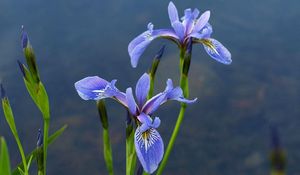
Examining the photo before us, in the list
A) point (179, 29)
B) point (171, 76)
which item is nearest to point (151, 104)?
point (179, 29)

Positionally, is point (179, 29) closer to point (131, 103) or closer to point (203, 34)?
point (203, 34)

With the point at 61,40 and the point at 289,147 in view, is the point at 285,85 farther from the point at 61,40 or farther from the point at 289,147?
the point at 61,40

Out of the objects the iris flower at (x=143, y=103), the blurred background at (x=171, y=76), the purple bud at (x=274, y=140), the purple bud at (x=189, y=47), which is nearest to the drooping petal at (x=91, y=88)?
the iris flower at (x=143, y=103)

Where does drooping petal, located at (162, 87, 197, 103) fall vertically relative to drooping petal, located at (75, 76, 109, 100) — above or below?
below

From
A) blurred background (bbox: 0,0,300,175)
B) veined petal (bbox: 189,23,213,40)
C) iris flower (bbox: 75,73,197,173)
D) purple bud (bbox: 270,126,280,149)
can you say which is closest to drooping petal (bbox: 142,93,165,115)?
iris flower (bbox: 75,73,197,173)

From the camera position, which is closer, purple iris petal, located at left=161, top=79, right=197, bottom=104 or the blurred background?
purple iris petal, located at left=161, top=79, right=197, bottom=104

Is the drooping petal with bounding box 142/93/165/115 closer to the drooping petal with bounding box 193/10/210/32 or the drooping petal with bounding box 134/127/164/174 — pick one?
the drooping petal with bounding box 134/127/164/174
